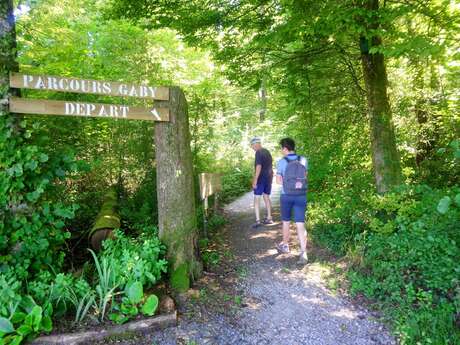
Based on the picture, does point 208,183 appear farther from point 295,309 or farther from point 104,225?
point 295,309

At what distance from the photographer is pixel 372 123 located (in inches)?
239

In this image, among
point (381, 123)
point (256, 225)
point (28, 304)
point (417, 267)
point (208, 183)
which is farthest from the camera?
point (256, 225)

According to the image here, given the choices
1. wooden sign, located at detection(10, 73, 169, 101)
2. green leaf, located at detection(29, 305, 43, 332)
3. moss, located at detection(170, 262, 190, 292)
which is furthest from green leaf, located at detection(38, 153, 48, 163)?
moss, located at detection(170, 262, 190, 292)

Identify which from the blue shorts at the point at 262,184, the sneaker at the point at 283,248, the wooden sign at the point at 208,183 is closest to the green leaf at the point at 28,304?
the wooden sign at the point at 208,183

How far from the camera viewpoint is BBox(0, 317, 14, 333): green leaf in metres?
3.05

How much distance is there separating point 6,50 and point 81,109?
3.63 feet

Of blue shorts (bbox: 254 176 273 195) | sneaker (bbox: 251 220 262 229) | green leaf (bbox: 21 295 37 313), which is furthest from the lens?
sneaker (bbox: 251 220 262 229)

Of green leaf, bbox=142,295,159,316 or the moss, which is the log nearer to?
the moss

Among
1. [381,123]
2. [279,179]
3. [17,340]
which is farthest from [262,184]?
[17,340]

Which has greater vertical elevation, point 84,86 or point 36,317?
point 84,86

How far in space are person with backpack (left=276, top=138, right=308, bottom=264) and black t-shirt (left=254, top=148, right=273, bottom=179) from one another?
178 cm

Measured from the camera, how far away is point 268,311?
4.19 meters

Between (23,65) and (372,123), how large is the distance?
253 inches

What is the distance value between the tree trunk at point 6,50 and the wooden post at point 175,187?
180 centimetres
